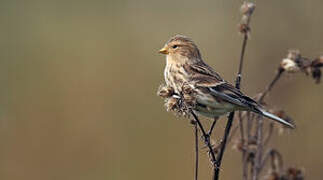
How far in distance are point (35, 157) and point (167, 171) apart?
1335mm

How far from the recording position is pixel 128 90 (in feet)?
23.2

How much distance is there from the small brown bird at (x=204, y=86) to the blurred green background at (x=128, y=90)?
64.7 inches

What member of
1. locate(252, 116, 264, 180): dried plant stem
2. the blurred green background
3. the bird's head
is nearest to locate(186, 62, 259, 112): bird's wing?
locate(252, 116, 264, 180): dried plant stem

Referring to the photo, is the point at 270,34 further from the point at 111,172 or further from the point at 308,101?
the point at 111,172

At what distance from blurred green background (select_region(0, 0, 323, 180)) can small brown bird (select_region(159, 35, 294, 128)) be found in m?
1.64

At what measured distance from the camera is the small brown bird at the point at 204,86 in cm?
395

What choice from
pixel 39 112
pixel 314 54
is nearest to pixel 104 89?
pixel 39 112

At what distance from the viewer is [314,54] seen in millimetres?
5973

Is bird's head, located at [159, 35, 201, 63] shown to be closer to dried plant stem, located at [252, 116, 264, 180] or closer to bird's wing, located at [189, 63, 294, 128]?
bird's wing, located at [189, 63, 294, 128]

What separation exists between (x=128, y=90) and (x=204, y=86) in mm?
3035

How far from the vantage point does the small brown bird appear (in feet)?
13.0

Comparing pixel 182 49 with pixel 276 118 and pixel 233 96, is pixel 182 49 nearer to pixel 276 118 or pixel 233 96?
pixel 233 96

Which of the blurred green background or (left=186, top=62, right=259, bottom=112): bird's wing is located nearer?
(left=186, top=62, right=259, bottom=112): bird's wing

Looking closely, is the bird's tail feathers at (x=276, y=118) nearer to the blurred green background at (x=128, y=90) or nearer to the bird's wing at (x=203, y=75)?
the bird's wing at (x=203, y=75)
